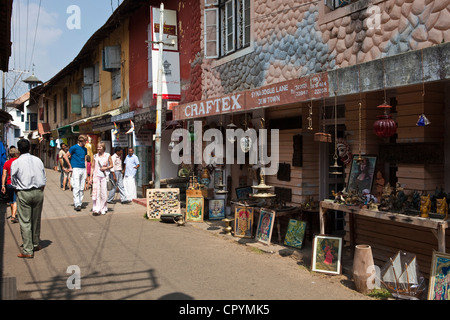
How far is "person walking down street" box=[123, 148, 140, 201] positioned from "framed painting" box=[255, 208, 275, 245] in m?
6.16

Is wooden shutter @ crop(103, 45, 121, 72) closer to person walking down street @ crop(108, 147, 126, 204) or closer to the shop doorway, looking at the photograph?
person walking down street @ crop(108, 147, 126, 204)

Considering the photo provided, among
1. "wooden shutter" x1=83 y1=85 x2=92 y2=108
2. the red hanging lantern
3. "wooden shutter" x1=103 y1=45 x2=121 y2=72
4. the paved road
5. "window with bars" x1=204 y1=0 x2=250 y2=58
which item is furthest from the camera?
"wooden shutter" x1=83 y1=85 x2=92 y2=108

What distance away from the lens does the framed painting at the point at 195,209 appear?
993cm

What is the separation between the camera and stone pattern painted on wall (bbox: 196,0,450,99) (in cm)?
514

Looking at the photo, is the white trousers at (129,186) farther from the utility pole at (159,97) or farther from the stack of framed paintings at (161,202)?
the stack of framed paintings at (161,202)

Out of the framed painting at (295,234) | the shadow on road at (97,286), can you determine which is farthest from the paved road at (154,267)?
the framed painting at (295,234)

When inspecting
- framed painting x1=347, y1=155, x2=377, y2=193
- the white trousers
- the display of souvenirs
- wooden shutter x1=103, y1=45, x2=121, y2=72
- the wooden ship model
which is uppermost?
wooden shutter x1=103, y1=45, x2=121, y2=72

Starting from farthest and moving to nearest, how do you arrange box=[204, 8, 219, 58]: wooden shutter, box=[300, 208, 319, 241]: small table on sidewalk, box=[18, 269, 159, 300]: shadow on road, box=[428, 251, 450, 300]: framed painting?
1. box=[204, 8, 219, 58]: wooden shutter
2. box=[300, 208, 319, 241]: small table on sidewalk
3. box=[18, 269, 159, 300]: shadow on road
4. box=[428, 251, 450, 300]: framed painting

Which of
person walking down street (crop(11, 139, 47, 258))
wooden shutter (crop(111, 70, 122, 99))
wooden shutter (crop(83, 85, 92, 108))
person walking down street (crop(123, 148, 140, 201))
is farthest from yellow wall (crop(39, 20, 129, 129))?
person walking down street (crop(11, 139, 47, 258))

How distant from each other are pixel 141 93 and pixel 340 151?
34.2 feet

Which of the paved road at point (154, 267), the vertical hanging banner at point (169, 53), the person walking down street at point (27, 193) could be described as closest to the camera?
the paved road at point (154, 267)

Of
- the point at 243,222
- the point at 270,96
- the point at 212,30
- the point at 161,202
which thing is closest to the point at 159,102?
the point at 212,30

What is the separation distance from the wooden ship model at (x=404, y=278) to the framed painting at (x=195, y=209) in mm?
5508

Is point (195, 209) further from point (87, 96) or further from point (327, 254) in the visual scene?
point (87, 96)
